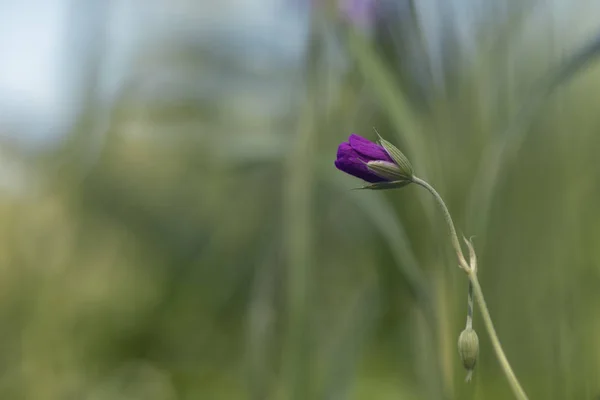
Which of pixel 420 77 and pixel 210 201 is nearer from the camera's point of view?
pixel 420 77

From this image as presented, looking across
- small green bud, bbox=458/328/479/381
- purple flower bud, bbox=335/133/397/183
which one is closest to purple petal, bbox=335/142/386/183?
purple flower bud, bbox=335/133/397/183

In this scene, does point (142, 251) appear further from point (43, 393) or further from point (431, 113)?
point (431, 113)

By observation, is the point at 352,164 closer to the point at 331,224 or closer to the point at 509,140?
the point at 509,140

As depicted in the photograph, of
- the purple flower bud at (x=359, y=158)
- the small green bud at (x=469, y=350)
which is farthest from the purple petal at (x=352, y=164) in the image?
the small green bud at (x=469, y=350)

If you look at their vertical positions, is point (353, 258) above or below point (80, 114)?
below

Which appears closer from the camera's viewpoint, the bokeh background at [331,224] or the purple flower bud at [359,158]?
the purple flower bud at [359,158]

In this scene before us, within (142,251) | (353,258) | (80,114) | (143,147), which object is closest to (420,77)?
(80,114)

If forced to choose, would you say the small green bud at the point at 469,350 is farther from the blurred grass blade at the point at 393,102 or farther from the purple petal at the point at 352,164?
the blurred grass blade at the point at 393,102

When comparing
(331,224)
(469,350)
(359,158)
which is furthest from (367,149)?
(331,224)
